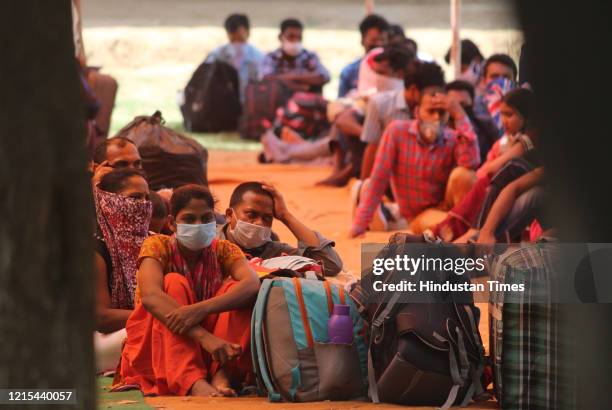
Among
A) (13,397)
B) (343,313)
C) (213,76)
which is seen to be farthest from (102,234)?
(213,76)

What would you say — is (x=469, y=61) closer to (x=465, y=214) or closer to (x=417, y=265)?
(x=465, y=214)

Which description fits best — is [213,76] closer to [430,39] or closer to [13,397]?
[430,39]

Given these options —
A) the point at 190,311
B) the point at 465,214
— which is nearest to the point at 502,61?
the point at 465,214

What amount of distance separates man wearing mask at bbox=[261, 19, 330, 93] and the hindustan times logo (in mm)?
9431

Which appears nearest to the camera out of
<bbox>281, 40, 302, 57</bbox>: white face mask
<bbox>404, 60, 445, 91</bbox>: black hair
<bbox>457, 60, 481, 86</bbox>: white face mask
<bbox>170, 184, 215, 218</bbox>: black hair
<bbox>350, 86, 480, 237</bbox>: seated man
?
<bbox>170, 184, 215, 218</bbox>: black hair

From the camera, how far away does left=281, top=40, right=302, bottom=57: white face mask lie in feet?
50.2

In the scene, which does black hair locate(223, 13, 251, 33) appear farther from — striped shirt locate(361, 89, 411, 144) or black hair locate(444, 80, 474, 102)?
black hair locate(444, 80, 474, 102)

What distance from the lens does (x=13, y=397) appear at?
3465 millimetres

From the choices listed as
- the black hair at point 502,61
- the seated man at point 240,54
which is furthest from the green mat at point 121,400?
the seated man at point 240,54

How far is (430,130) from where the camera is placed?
9.48 meters

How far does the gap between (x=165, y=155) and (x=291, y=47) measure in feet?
22.7

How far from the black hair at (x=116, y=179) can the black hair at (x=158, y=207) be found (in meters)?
0.29

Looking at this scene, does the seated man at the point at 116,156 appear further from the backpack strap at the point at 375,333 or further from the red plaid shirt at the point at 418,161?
the red plaid shirt at the point at 418,161

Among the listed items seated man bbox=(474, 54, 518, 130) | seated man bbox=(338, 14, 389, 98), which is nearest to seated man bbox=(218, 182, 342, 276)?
seated man bbox=(474, 54, 518, 130)
